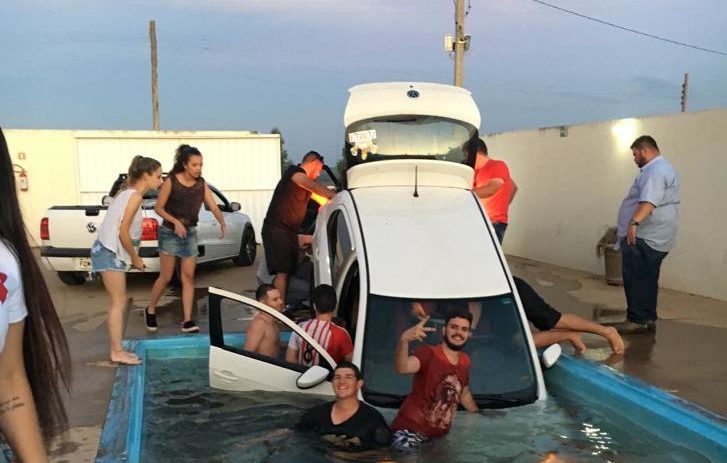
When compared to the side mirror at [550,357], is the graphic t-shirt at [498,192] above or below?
above

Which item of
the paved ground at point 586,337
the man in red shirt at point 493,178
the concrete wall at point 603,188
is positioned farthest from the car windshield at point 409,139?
the concrete wall at point 603,188

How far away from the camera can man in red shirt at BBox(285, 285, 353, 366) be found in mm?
4945

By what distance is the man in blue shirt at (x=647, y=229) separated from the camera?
689 cm

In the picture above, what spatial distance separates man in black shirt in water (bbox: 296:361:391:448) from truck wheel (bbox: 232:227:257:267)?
8307 mm

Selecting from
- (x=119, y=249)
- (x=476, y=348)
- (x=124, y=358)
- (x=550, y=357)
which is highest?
(x=119, y=249)

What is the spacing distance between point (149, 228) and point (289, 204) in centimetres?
290

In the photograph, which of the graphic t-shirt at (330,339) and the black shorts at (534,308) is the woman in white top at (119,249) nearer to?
the graphic t-shirt at (330,339)

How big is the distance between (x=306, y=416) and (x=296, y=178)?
11.3 feet

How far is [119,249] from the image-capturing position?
223 inches

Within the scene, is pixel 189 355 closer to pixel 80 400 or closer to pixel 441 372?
pixel 80 400

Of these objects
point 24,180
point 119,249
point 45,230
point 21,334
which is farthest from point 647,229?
point 24,180

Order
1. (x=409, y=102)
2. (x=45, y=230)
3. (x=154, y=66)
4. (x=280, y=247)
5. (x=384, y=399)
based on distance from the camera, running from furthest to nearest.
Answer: (x=154, y=66), (x=45, y=230), (x=280, y=247), (x=409, y=102), (x=384, y=399)

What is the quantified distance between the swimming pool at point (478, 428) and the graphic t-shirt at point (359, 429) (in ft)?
0.30

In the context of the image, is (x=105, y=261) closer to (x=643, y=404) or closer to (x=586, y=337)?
(x=643, y=404)
